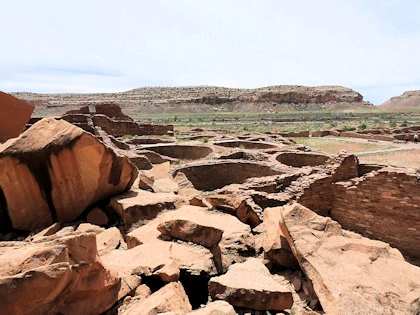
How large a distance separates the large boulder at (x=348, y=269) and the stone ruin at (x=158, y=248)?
14 mm

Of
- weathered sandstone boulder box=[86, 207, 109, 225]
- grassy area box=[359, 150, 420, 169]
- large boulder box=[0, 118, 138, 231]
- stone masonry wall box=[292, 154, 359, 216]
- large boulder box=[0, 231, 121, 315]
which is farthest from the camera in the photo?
grassy area box=[359, 150, 420, 169]

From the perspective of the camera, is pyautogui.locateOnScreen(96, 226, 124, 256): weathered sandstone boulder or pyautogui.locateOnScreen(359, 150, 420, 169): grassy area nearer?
pyautogui.locateOnScreen(96, 226, 124, 256): weathered sandstone boulder

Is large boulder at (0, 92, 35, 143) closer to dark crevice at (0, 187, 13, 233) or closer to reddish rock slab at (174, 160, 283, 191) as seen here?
dark crevice at (0, 187, 13, 233)

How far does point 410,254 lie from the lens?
23.0ft

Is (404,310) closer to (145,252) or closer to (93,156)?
(145,252)

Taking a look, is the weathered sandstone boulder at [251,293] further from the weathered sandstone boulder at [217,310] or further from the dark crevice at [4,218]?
the dark crevice at [4,218]

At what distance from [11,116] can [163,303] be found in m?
6.02

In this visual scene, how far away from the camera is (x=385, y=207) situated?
7.20m

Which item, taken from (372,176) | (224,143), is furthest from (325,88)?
(372,176)

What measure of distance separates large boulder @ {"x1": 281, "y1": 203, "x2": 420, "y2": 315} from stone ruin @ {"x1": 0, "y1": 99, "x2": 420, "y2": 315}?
0.01m

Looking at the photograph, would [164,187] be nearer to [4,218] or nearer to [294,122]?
[4,218]

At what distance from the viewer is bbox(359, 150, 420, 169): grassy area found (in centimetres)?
1502

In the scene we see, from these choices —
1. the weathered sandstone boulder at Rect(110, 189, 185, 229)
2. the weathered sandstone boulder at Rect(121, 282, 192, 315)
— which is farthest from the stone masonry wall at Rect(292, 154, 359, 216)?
the weathered sandstone boulder at Rect(121, 282, 192, 315)

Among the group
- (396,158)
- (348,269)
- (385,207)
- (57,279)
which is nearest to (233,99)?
(396,158)
